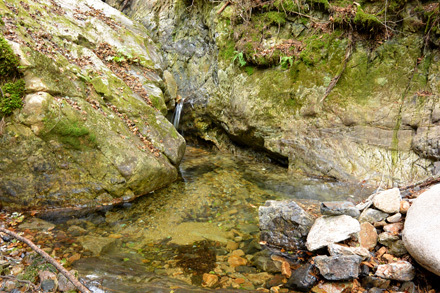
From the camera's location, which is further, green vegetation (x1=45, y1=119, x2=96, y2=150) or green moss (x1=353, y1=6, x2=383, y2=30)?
green moss (x1=353, y1=6, x2=383, y2=30)

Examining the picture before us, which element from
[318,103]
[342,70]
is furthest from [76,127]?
[342,70]

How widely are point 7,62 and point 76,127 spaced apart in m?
1.74

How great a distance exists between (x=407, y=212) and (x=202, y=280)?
10.1 feet

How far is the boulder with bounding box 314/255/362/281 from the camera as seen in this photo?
3.46 meters

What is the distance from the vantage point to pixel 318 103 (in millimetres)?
8289

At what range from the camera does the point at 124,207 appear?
19.7 ft

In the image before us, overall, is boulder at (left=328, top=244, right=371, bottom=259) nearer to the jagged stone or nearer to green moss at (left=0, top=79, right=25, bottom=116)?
the jagged stone

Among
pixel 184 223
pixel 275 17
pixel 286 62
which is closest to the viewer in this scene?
pixel 184 223

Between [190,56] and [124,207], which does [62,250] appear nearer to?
[124,207]

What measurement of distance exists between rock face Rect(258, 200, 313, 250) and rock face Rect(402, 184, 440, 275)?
58.2 inches

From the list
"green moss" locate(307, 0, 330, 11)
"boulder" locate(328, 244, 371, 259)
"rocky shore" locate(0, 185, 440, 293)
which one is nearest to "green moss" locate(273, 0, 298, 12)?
"green moss" locate(307, 0, 330, 11)

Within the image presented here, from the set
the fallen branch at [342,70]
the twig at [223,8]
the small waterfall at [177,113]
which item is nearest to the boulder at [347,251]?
the fallen branch at [342,70]

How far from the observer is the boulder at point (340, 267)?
3.46 meters

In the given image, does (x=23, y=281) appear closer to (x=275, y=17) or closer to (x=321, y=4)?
(x=275, y=17)
